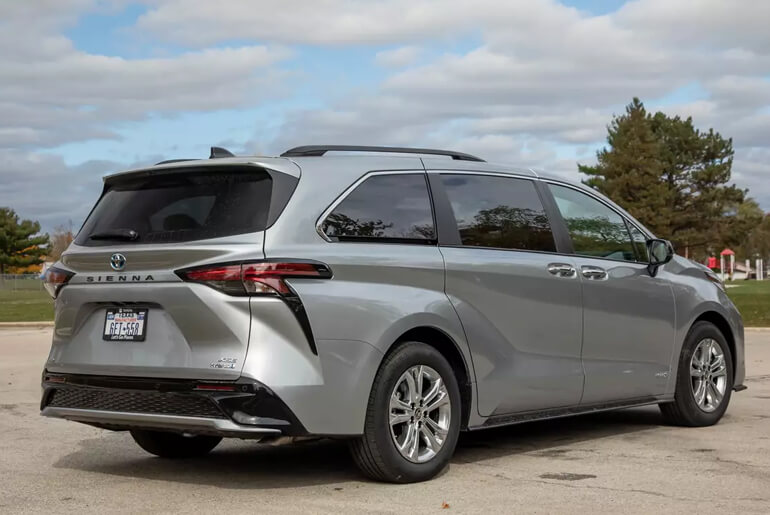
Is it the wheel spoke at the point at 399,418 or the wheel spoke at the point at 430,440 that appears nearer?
the wheel spoke at the point at 399,418

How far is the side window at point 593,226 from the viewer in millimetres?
8070

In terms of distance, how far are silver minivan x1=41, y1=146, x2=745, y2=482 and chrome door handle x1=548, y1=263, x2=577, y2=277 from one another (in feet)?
0.05

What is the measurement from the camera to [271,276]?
6.03 m

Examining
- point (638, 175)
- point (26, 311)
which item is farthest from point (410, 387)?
point (638, 175)

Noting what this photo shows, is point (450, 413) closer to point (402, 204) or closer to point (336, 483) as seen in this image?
point (336, 483)

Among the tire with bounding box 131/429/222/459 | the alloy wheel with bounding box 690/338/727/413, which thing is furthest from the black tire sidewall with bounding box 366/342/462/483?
the alloy wheel with bounding box 690/338/727/413

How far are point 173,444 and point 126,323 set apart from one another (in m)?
1.53

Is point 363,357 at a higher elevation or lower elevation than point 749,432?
higher

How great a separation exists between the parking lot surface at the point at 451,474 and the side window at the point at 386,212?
55.1 inches

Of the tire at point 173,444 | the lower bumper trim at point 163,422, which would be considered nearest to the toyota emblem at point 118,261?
the lower bumper trim at point 163,422

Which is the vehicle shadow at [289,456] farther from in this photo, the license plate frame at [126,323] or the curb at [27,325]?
the curb at [27,325]

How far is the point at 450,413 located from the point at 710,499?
153 centimetres

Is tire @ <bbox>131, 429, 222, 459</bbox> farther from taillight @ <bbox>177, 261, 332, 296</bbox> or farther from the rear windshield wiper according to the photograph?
taillight @ <bbox>177, 261, 332, 296</bbox>

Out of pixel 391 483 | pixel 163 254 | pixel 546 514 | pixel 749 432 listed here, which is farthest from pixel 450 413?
pixel 749 432
